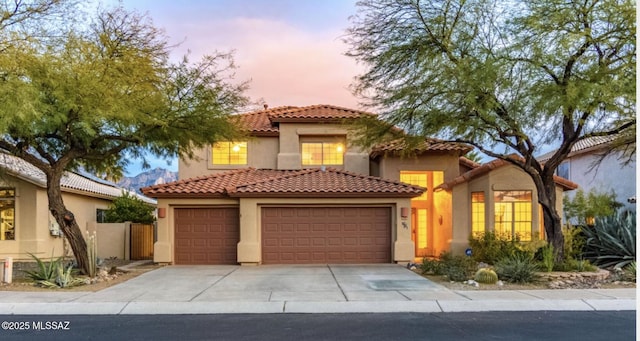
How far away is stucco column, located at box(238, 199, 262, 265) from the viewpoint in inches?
692

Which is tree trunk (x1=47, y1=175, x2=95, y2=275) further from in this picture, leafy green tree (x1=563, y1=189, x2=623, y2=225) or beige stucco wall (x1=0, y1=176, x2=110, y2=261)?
leafy green tree (x1=563, y1=189, x2=623, y2=225)

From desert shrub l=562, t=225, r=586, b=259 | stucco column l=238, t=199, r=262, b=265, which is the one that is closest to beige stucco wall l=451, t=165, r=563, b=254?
desert shrub l=562, t=225, r=586, b=259

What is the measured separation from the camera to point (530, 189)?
1870cm

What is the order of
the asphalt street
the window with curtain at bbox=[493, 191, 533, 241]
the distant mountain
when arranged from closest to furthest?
the asphalt street → the window with curtain at bbox=[493, 191, 533, 241] → the distant mountain

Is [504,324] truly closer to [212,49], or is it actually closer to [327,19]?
[212,49]

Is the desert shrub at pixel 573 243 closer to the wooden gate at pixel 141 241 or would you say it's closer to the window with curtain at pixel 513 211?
the window with curtain at pixel 513 211

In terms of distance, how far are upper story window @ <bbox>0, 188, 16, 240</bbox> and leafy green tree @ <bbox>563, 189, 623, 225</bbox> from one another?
76.9ft

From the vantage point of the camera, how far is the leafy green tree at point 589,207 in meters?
21.3

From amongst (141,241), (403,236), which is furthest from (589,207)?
(141,241)

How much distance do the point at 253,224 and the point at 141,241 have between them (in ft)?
22.0

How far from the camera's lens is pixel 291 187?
713 inches

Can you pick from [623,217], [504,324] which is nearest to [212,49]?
[504,324]

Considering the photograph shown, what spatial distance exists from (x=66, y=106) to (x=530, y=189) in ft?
52.9

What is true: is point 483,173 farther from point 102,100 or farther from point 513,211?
point 102,100
